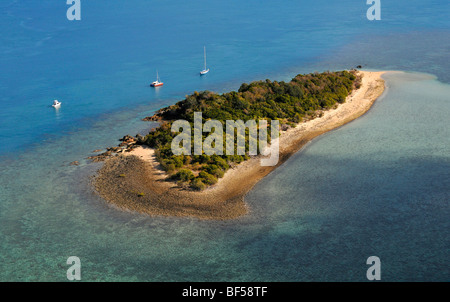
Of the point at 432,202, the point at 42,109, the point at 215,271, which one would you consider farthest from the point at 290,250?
the point at 42,109

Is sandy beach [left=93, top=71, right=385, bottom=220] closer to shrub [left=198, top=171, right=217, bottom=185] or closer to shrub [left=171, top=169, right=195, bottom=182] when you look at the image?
shrub [left=198, top=171, right=217, bottom=185]

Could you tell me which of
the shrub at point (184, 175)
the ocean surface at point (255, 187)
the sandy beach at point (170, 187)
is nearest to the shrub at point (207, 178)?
the sandy beach at point (170, 187)

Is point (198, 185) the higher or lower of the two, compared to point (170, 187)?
higher

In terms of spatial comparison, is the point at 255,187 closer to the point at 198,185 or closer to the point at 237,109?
the point at 198,185

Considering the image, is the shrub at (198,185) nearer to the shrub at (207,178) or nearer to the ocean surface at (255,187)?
the shrub at (207,178)

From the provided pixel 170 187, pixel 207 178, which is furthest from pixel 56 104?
pixel 207 178

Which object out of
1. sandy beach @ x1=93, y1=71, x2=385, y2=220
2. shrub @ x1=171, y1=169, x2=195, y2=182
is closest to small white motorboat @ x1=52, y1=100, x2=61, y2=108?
sandy beach @ x1=93, y1=71, x2=385, y2=220

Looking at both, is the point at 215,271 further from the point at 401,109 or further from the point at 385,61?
the point at 385,61
